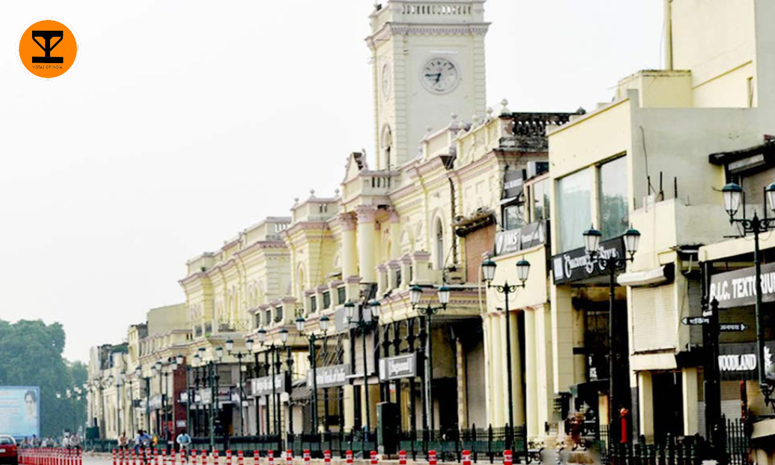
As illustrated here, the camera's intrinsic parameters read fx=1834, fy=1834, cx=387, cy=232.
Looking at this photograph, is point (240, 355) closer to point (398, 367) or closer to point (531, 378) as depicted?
point (398, 367)

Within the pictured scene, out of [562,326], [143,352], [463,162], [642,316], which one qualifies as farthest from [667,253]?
[143,352]

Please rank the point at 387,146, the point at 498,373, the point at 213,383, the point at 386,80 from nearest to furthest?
the point at 498,373
the point at 387,146
the point at 386,80
the point at 213,383

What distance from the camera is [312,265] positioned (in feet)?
290

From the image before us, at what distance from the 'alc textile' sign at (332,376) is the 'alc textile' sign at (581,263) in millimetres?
21716

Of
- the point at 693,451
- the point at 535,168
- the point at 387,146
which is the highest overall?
the point at 387,146

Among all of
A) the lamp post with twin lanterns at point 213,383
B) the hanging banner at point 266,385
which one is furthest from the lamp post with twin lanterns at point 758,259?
the hanging banner at point 266,385

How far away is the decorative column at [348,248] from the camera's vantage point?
80.3m

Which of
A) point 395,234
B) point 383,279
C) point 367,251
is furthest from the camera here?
point 367,251

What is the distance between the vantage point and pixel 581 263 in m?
49.0

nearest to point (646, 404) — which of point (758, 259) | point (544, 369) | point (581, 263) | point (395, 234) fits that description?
point (581, 263)

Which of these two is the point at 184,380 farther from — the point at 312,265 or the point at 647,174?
the point at 647,174

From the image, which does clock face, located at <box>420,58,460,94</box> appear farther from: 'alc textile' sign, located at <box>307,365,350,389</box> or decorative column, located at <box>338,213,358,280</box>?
'alc textile' sign, located at <box>307,365,350,389</box>

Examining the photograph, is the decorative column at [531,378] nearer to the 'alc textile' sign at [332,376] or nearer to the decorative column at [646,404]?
the decorative column at [646,404]

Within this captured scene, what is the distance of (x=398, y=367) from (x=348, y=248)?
61.3 feet
